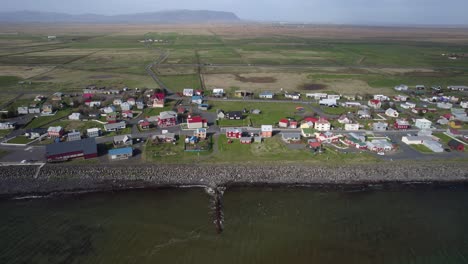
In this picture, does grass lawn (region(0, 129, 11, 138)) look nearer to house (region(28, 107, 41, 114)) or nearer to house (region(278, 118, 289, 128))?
house (region(28, 107, 41, 114))

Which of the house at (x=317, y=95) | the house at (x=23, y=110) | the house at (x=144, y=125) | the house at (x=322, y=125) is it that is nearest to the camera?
the house at (x=322, y=125)

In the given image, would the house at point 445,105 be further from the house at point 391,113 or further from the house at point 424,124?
the house at point 424,124

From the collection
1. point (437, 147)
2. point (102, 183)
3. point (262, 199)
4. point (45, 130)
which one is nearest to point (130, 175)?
point (102, 183)

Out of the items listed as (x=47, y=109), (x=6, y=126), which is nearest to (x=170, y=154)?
(x=6, y=126)

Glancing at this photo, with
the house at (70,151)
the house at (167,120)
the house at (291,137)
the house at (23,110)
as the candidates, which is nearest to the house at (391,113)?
the house at (291,137)

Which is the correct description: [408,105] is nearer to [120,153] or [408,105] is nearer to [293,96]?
[293,96]
